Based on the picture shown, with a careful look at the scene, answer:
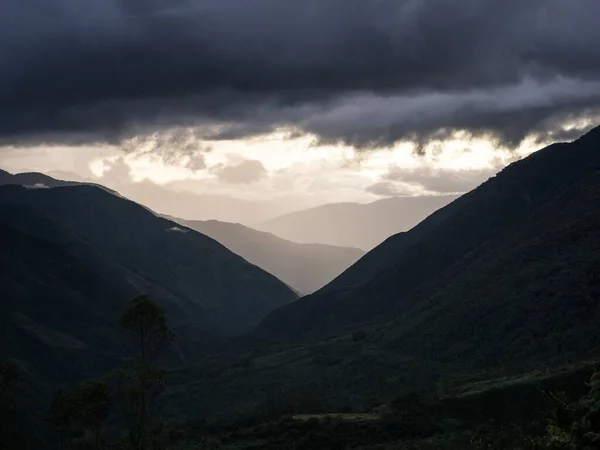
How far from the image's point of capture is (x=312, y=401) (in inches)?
5369

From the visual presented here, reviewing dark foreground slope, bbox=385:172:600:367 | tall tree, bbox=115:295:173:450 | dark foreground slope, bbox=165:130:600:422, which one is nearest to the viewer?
tall tree, bbox=115:295:173:450

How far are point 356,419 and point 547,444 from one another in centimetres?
8541

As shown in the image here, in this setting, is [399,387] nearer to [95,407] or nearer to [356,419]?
[356,419]

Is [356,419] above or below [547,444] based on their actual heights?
below

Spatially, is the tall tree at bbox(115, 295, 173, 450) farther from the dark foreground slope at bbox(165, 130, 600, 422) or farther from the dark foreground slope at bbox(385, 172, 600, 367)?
the dark foreground slope at bbox(385, 172, 600, 367)

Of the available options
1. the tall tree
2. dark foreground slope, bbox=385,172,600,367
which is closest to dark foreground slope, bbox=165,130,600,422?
dark foreground slope, bbox=385,172,600,367

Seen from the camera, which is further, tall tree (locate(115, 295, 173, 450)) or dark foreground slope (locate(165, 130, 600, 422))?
dark foreground slope (locate(165, 130, 600, 422))

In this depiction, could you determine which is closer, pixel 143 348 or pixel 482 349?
pixel 143 348

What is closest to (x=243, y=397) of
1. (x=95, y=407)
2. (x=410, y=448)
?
(x=410, y=448)

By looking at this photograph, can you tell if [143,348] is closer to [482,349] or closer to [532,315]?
[482,349]

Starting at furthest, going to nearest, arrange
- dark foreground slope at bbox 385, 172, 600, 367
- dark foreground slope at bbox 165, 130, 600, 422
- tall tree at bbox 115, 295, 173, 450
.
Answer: dark foreground slope at bbox 385, 172, 600, 367, dark foreground slope at bbox 165, 130, 600, 422, tall tree at bbox 115, 295, 173, 450

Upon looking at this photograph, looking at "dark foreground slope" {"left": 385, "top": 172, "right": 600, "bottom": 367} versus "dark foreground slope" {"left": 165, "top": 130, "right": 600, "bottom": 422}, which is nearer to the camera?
"dark foreground slope" {"left": 165, "top": 130, "right": 600, "bottom": 422}

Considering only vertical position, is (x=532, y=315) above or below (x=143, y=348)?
below

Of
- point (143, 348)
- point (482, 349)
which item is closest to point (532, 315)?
point (482, 349)
